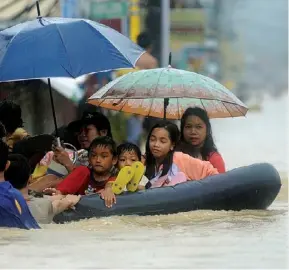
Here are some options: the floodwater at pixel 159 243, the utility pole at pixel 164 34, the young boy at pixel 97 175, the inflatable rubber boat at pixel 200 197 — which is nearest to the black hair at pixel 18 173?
the floodwater at pixel 159 243

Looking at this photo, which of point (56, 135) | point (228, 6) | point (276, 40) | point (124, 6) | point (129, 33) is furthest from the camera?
point (276, 40)

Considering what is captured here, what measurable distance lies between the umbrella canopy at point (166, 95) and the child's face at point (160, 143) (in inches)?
18.7

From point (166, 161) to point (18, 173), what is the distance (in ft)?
5.57

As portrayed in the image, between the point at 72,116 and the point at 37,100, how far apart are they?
105 inches

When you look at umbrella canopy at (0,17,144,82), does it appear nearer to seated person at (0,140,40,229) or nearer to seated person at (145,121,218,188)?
seated person at (145,121,218,188)

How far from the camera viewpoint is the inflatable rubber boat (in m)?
11.6

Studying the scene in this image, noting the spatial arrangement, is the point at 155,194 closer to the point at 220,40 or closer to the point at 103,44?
the point at 103,44

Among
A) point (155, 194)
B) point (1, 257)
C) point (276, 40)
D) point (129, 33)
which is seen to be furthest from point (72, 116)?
point (276, 40)

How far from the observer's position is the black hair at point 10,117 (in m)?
12.6

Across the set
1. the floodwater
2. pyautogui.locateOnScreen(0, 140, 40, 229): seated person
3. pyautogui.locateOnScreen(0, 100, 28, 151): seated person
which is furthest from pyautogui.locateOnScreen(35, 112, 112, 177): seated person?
pyautogui.locateOnScreen(0, 140, 40, 229): seated person

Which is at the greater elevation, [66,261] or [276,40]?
[66,261]

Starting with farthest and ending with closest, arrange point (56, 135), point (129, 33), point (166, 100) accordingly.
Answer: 1. point (129, 33)
2. point (166, 100)
3. point (56, 135)

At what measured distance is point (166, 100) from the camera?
13.5 m

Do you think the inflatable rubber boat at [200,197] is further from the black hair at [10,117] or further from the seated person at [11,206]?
the black hair at [10,117]
